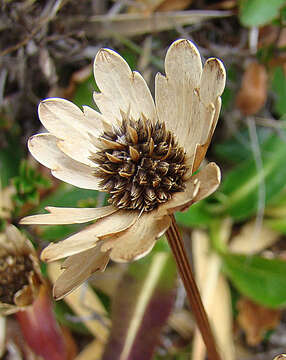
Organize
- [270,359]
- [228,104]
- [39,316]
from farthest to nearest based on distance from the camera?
[228,104] < [270,359] < [39,316]

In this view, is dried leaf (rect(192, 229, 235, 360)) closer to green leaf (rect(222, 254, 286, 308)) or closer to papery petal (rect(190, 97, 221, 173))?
green leaf (rect(222, 254, 286, 308))

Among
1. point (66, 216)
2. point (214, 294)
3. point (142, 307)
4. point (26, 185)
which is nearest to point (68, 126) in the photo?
point (66, 216)

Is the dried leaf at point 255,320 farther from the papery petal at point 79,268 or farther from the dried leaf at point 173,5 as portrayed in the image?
the dried leaf at point 173,5

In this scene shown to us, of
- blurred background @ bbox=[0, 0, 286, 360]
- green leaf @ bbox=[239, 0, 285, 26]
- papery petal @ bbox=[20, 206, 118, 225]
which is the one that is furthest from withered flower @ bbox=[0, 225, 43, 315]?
green leaf @ bbox=[239, 0, 285, 26]

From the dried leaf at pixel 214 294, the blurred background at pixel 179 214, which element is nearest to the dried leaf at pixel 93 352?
the blurred background at pixel 179 214

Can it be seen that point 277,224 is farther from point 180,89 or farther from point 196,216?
point 180,89

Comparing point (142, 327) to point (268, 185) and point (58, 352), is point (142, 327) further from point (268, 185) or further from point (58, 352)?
point (268, 185)

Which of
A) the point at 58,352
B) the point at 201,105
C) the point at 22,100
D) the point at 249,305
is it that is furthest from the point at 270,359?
the point at 22,100
